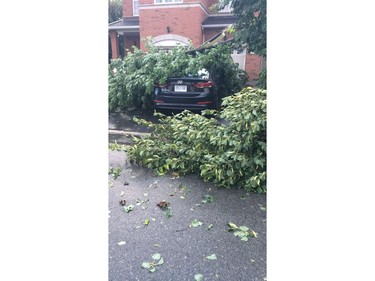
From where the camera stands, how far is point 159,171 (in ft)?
11.6

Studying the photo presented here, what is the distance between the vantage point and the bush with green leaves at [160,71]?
5.98m

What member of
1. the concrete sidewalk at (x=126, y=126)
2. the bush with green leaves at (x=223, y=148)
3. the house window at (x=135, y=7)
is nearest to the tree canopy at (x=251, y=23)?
the bush with green leaves at (x=223, y=148)

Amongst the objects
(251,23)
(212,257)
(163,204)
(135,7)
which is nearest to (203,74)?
(251,23)

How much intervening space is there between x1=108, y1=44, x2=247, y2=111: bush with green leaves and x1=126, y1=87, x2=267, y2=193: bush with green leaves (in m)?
2.47

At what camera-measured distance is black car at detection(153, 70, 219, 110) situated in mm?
5230

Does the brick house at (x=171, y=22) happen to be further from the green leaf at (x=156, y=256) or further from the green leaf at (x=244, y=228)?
the green leaf at (x=156, y=256)

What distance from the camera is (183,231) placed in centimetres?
228

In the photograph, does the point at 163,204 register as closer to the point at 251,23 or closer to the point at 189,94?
the point at 189,94

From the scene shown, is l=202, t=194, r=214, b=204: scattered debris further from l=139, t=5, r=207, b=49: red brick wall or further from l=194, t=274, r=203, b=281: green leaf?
l=139, t=5, r=207, b=49: red brick wall

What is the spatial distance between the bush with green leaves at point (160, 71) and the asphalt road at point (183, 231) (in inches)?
129

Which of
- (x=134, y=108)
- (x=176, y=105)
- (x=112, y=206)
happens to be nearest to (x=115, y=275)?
(x=112, y=206)

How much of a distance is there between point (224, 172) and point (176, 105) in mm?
2495

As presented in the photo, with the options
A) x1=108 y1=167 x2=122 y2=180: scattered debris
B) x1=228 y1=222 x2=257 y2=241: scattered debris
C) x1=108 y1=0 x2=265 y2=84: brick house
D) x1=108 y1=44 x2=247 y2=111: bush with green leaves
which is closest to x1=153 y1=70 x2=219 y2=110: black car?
x1=108 y1=44 x2=247 y2=111: bush with green leaves
